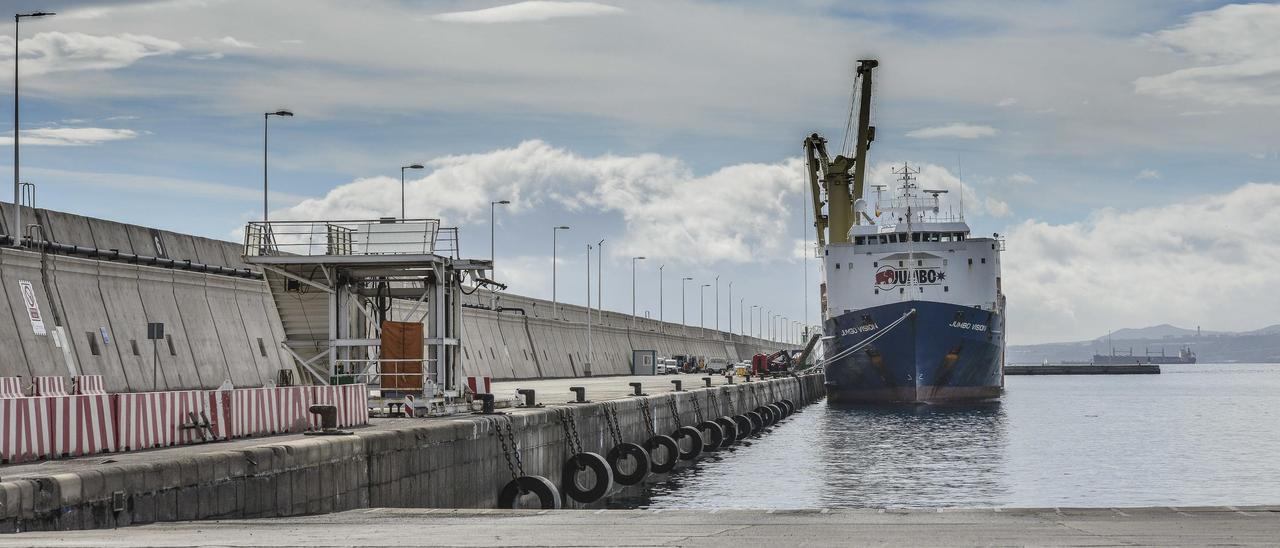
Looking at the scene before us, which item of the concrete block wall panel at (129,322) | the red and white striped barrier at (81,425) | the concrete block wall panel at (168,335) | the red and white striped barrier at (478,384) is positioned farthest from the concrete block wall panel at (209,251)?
the red and white striped barrier at (81,425)

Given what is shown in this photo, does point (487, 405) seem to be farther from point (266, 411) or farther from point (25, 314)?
point (25, 314)

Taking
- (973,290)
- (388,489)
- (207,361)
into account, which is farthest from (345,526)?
(973,290)

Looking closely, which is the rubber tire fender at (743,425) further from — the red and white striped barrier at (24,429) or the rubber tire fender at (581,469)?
the red and white striped barrier at (24,429)

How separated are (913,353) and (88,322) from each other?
147 ft

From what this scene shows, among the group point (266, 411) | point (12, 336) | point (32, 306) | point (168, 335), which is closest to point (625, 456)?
point (266, 411)

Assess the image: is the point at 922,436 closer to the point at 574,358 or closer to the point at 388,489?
the point at 388,489

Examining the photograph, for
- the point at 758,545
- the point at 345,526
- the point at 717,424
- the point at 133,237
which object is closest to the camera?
the point at 758,545

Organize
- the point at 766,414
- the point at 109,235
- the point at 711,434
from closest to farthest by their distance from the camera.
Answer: the point at 109,235 → the point at 711,434 → the point at 766,414

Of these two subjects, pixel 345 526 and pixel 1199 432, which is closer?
pixel 345 526

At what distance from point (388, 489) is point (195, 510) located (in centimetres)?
498

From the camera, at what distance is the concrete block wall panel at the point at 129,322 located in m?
39.8

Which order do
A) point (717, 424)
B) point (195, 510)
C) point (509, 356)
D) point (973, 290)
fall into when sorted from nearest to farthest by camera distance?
point (195, 510) → point (717, 424) → point (973, 290) → point (509, 356)

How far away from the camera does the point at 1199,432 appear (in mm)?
61094

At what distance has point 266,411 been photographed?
20.1 m
